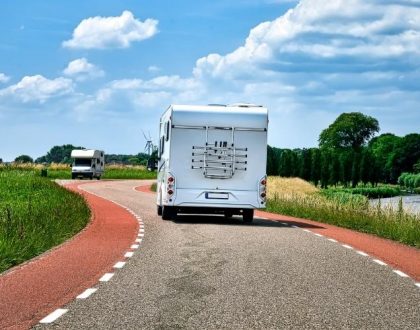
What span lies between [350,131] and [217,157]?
143 meters

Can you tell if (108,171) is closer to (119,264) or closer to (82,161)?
(82,161)

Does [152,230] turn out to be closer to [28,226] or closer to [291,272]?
[28,226]

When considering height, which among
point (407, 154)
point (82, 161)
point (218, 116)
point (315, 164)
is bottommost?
point (82, 161)

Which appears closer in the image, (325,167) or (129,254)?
(129,254)

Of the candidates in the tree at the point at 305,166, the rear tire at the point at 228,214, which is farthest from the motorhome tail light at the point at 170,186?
the tree at the point at 305,166

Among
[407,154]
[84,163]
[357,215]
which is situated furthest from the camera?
[407,154]

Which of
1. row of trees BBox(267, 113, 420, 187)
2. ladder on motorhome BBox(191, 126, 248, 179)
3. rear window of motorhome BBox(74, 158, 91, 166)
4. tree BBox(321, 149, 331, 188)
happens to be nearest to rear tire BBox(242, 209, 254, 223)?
ladder on motorhome BBox(191, 126, 248, 179)

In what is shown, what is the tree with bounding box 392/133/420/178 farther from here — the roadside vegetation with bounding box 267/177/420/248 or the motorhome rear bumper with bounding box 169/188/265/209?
the motorhome rear bumper with bounding box 169/188/265/209

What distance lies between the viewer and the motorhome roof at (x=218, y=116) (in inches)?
957

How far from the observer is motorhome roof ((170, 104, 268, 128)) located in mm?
24312

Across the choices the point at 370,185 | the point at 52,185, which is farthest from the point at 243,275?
the point at 370,185

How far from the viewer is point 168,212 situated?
26422 millimetres

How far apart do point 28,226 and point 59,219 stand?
141 inches

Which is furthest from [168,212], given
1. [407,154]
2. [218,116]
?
[407,154]
